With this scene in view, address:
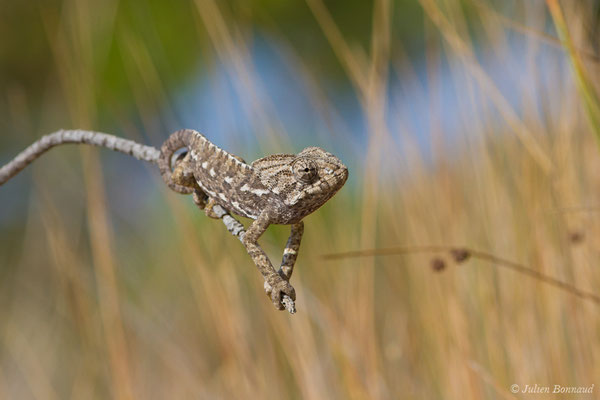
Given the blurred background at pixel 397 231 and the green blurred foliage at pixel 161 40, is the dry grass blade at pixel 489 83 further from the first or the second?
the green blurred foliage at pixel 161 40

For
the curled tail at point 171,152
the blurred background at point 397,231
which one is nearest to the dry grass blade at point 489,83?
the blurred background at point 397,231

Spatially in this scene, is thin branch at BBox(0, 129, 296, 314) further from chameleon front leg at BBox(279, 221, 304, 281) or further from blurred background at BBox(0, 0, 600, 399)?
blurred background at BBox(0, 0, 600, 399)

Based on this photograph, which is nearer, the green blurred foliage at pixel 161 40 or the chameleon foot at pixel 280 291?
the chameleon foot at pixel 280 291

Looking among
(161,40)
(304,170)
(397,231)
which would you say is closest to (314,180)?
(304,170)

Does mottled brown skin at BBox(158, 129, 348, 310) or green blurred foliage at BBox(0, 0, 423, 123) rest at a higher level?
green blurred foliage at BBox(0, 0, 423, 123)

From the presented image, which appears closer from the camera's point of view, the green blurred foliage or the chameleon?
the chameleon

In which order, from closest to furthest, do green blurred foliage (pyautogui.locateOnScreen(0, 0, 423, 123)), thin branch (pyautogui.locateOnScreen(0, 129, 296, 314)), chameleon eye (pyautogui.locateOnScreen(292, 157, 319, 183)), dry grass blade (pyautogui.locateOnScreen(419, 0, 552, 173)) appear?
chameleon eye (pyautogui.locateOnScreen(292, 157, 319, 183)) → thin branch (pyautogui.locateOnScreen(0, 129, 296, 314)) → dry grass blade (pyautogui.locateOnScreen(419, 0, 552, 173)) → green blurred foliage (pyautogui.locateOnScreen(0, 0, 423, 123))

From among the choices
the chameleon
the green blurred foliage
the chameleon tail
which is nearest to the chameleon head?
the chameleon

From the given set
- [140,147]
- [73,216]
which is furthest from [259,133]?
[73,216]

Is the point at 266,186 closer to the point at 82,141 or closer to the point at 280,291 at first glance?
the point at 280,291
